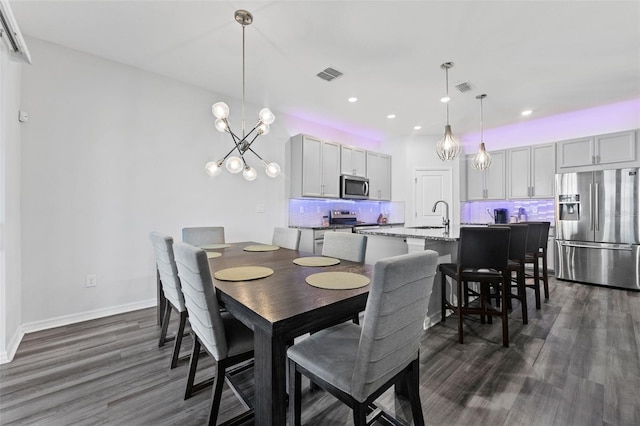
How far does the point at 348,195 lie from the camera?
490cm

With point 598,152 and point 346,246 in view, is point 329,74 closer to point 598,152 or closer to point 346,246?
point 346,246

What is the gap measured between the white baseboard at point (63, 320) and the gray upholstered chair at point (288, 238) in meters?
1.64

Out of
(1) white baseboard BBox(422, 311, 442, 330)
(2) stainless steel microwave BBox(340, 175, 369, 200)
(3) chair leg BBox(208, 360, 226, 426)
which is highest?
(2) stainless steel microwave BBox(340, 175, 369, 200)

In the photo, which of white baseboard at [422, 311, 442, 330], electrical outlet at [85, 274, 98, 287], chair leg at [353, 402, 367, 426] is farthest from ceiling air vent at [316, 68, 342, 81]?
electrical outlet at [85, 274, 98, 287]

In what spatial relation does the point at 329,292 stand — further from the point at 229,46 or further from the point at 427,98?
the point at 427,98

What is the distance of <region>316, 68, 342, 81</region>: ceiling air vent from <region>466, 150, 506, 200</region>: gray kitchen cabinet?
3922 mm

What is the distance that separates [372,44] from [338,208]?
10.2 ft

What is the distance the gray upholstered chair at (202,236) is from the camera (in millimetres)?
2850

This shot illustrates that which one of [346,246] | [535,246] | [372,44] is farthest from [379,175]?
[346,246]

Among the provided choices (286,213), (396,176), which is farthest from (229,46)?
(396,176)

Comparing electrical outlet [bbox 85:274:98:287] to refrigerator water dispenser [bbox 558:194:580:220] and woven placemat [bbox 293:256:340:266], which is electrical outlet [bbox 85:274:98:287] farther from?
refrigerator water dispenser [bbox 558:194:580:220]

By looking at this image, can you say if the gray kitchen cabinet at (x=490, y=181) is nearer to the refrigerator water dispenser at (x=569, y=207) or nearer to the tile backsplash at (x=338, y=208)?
the refrigerator water dispenser at (x=569, y=207)

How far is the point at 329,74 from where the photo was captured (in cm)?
314

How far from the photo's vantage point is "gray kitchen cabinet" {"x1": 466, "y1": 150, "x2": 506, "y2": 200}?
530 centimetres
